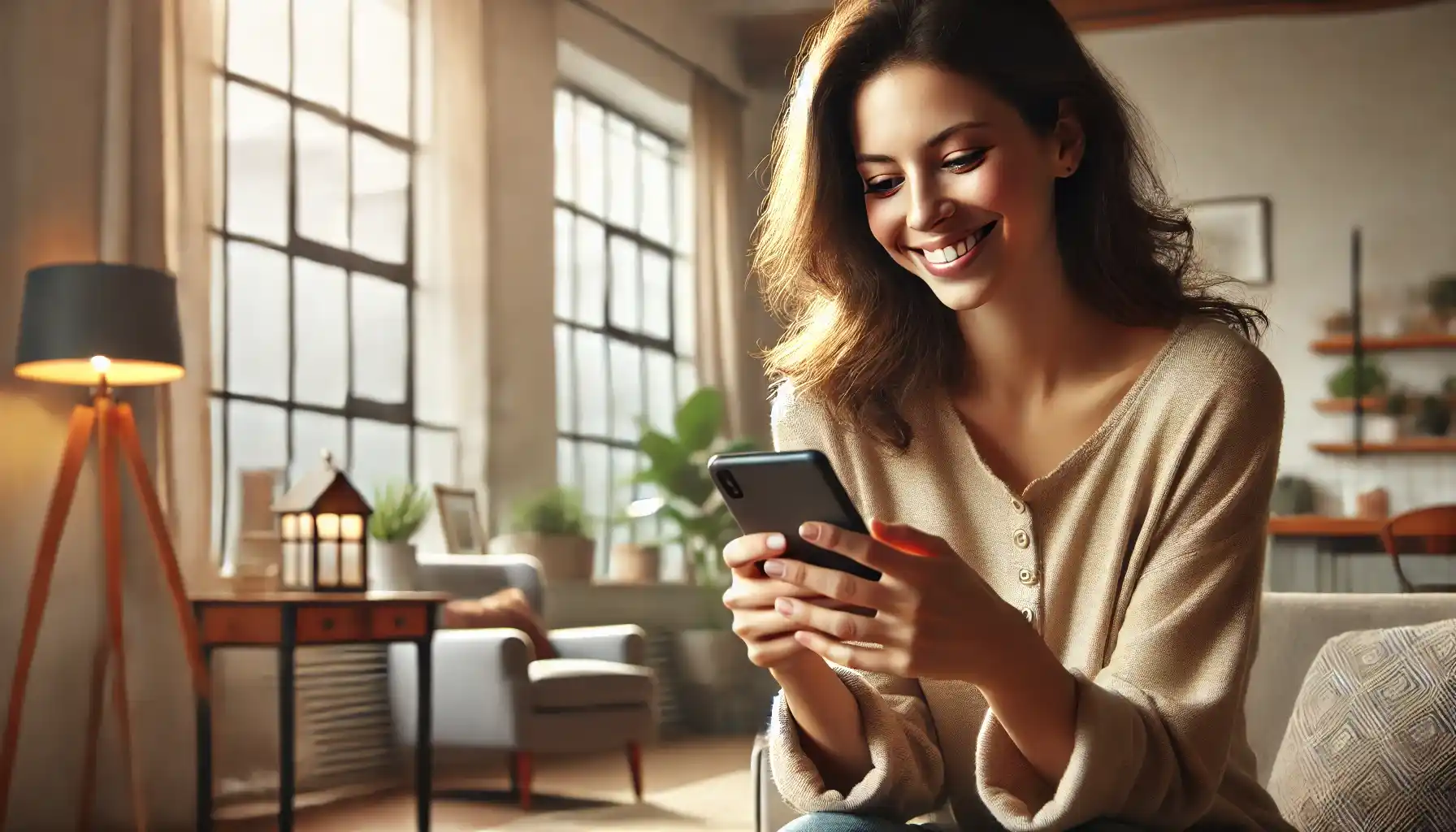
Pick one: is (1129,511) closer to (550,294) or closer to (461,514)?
(461,514)

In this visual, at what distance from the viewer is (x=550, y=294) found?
6.11m

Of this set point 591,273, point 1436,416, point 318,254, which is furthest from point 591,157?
point 1436,416

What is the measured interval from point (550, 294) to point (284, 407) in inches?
63.9

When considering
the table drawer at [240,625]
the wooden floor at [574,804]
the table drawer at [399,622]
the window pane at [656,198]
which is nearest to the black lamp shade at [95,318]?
the table drawer at [240,625]

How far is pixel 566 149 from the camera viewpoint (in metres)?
6.42

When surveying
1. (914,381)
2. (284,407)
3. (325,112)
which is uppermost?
(325,112)

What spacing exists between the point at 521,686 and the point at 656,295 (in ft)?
10.5

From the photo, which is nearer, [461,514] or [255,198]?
[255,198]

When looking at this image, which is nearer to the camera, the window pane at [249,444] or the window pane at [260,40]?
the window pane at [249,444]

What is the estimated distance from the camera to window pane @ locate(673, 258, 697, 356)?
7.30m

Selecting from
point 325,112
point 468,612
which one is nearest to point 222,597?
point 468,612

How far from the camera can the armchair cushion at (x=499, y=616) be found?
457cm

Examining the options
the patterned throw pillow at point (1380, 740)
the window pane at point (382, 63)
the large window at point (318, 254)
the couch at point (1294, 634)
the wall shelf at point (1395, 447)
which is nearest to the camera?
the patterned throw pillow at point (1380, 740)

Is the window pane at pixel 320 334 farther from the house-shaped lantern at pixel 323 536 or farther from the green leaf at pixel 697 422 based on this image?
the green leaf at pixel 697 422
